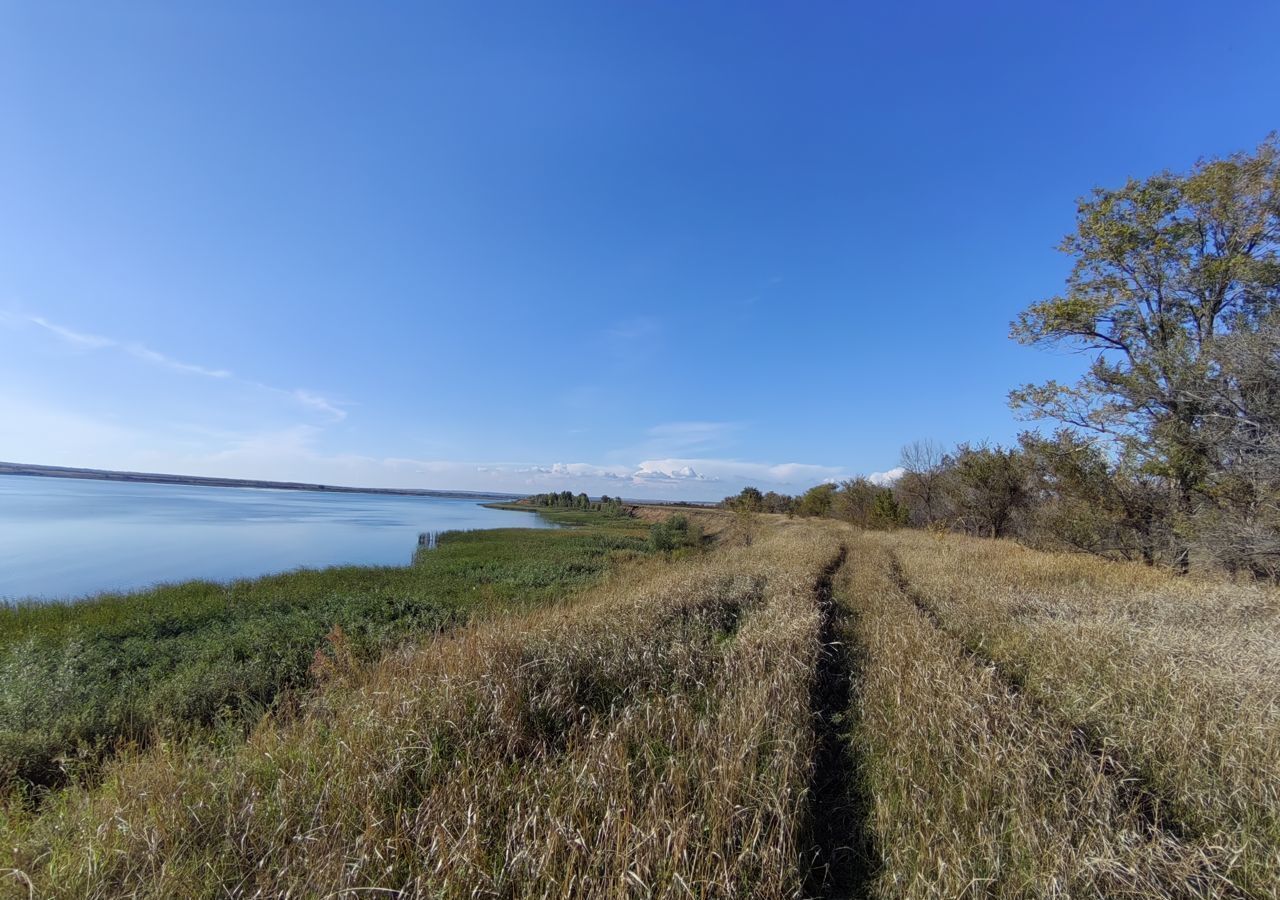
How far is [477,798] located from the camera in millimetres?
3246

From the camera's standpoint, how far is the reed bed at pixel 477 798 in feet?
8.68

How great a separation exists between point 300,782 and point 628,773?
2224mm

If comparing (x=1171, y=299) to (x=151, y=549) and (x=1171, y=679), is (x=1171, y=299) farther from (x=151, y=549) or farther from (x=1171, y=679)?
(x=151, y=549)

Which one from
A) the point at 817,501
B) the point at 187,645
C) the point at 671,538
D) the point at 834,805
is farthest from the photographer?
the point at 817,501

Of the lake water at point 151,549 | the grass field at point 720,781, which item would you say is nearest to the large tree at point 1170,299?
the grass field at point 720,781

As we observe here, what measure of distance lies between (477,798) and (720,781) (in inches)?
64.5

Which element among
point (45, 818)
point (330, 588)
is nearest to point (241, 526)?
point (330, 588)

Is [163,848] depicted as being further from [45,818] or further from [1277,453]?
[1277,453]

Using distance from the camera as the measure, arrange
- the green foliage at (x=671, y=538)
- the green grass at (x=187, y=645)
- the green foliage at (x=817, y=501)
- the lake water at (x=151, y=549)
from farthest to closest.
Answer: the green foliage at (x=817, y=501) < the green foliage at (x=671, y=538) < the lake water at (x=151, y=549) < the green grass at (x=187, y=645)

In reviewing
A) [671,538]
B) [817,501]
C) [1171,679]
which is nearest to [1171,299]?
[1171,679]

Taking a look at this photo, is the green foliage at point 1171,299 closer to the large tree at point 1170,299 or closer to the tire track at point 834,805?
the large tree at point 1170,299

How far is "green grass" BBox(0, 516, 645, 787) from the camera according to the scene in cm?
588

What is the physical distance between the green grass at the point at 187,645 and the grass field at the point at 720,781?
1.46 metres

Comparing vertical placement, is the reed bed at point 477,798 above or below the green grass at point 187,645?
above
